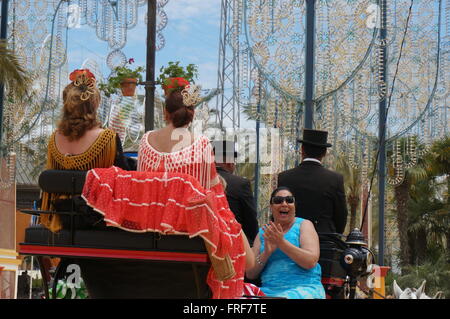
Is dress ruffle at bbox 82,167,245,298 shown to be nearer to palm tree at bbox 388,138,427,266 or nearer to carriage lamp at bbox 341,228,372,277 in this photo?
carriage lamp at bbox 341,228,372,277

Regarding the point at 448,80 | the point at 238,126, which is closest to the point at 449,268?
the point at 448,80

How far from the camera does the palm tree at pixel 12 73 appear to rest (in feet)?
48.3

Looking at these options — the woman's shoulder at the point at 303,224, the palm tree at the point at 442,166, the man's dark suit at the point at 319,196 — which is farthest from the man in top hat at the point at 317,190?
the palm tree at the point at 442,166

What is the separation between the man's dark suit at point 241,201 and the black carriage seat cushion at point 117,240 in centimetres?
213

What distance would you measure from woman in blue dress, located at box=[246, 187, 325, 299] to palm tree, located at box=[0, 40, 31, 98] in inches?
407

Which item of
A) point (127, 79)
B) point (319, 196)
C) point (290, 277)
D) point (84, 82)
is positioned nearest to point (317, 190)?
point (319, 196)

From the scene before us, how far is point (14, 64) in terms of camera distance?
15.0 m

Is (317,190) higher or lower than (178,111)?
lower

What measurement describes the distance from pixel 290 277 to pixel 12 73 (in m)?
10.9

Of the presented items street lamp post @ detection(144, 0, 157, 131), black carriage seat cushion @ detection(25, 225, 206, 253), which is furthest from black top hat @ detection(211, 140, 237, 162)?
street lamp post @ detection(144, 0, 157, 131)

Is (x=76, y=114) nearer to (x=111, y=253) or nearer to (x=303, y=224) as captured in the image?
(x=111, y=253)

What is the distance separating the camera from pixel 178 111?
4.72 meters

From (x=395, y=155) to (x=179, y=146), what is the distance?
1243 centimetres
